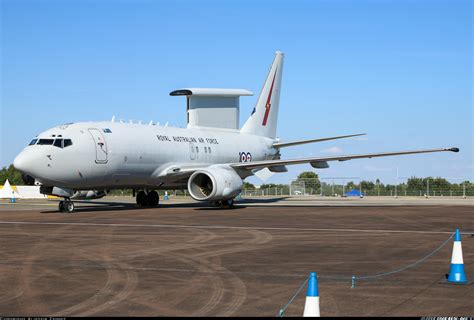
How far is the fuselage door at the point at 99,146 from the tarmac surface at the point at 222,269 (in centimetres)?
934

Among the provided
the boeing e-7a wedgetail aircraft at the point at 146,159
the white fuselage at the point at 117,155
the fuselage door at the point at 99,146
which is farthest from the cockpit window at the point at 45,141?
the fuselage door at the point at 99,146

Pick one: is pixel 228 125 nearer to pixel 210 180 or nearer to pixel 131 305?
pixel 210 180

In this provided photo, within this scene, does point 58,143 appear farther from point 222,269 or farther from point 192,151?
point 222,269

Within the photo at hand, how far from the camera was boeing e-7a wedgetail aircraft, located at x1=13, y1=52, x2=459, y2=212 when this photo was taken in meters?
30.8

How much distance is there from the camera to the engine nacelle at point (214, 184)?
34438 mm

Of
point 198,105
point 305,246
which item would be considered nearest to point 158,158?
point 198,105

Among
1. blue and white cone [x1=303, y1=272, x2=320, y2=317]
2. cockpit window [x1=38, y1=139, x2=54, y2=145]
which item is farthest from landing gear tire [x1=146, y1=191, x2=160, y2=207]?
blue and white cone [x1=303, y1=272, x2=320, y2=317]

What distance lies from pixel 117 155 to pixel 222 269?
21.3 metres

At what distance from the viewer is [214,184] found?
113ft

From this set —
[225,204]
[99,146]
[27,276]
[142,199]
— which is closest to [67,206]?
[99,146]

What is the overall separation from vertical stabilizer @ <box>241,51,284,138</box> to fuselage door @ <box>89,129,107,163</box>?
17211 mm

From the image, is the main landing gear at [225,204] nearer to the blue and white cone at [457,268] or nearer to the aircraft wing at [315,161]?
the aircraft wing at [315,161]

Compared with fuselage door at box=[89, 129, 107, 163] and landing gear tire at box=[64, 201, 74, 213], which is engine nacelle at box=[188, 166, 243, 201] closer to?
fuselage door at box=[89, 129, 107, 163]

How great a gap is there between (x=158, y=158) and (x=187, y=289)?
84.7 ft
